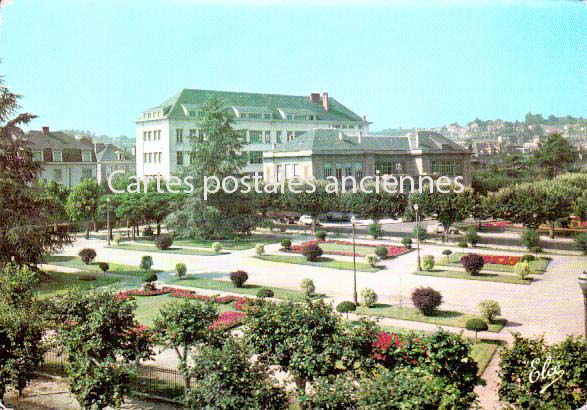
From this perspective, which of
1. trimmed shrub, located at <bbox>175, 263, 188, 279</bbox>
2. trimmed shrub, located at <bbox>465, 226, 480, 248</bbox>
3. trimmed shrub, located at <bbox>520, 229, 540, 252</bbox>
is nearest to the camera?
trimmed shrub, located at <bbox>175, 263, 188, 279</bbox>

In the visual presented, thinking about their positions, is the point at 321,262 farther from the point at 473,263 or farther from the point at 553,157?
the point at 553,157

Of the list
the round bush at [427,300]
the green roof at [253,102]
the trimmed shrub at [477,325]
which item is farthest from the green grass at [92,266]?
the trimmed shrub at [477,325]

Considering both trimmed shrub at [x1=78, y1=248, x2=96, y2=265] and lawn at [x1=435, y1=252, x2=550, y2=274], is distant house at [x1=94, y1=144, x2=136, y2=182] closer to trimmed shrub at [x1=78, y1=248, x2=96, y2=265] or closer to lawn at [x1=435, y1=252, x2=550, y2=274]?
trimmed shrub at [x1=78, y1=248, x2=96, y2=265]

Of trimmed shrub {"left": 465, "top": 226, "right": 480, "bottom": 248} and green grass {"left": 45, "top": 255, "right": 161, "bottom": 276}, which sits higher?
trimmed shrub {"left": 465, "top": 226, "right": 480, "bottom": 248}

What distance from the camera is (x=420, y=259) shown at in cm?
2817

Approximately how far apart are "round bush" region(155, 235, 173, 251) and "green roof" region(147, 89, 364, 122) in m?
5.19

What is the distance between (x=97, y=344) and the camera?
1300 centimetres

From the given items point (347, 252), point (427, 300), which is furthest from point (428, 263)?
point (427, 300)

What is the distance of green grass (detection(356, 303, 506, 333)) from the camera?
18938 millimetres

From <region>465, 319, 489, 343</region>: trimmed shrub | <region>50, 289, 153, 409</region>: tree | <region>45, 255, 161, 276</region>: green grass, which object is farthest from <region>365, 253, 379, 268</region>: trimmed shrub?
<region>50, 289, 153, 409</region>: tree

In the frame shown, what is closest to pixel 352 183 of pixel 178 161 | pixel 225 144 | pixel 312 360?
pixel 225 144

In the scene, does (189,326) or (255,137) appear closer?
(189,326)

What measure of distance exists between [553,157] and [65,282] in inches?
1168

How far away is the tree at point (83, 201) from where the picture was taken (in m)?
22.5
